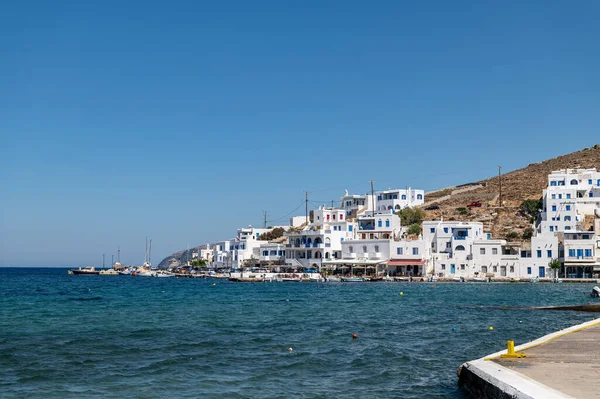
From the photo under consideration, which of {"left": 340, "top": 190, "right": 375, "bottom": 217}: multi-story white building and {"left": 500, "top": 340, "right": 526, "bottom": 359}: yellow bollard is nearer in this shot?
{"left": 500, "top": 340, "right": 526, "bottom": 359}: yellow bollard

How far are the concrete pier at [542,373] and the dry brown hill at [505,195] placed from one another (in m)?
80.9

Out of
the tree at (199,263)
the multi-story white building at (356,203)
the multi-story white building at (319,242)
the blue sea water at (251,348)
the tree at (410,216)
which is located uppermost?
the multi-story white building at (356,203)

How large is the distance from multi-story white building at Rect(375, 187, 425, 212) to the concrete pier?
318ft

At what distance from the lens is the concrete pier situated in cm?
1279

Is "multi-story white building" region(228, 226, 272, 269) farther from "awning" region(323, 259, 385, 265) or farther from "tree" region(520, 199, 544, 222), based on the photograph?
"tree" region(520, 199, 544, 222)

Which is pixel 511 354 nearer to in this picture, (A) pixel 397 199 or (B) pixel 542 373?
(B) pixel 542 373

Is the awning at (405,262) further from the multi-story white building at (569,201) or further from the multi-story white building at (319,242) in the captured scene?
the multi-story white building at (569,201)

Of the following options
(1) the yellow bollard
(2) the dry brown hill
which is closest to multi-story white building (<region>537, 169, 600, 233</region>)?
(2) the dry brown hill

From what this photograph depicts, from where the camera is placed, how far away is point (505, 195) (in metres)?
123

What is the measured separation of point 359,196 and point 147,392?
10974cm

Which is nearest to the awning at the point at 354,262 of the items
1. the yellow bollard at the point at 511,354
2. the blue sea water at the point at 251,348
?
the blue sea water at the point at 251,348

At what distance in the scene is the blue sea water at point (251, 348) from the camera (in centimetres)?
1883

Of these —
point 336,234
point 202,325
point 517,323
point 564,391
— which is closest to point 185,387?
point 564,391

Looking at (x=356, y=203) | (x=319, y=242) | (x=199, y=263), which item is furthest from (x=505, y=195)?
(x=199, y=263)
